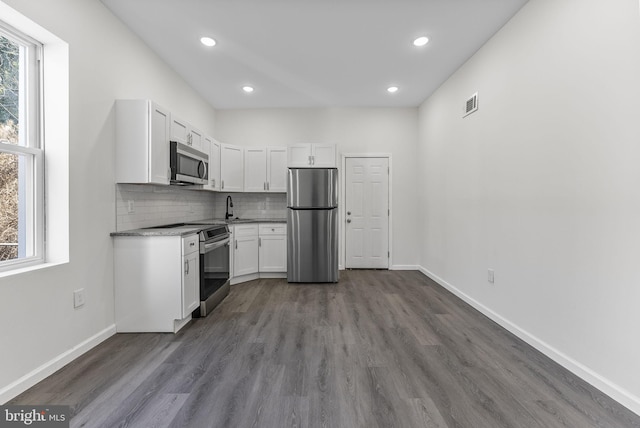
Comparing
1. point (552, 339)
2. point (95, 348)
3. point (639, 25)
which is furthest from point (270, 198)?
point (639, 25)

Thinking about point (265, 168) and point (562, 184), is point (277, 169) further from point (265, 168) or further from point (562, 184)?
point (562, 184)

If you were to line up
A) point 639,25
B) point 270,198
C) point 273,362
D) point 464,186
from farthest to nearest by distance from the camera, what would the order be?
1. point 270,198
2. point 464,186
3. point 273,362
4. point 639,25

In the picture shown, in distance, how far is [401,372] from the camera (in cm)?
207

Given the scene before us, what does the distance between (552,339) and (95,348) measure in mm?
3507

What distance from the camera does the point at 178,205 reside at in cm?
392

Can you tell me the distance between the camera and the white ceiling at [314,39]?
264 cm

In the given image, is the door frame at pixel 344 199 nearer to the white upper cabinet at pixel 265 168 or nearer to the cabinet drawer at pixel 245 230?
the white upper cabinet at pixel 265 168

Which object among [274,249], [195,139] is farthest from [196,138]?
[274,249]

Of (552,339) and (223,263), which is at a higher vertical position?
(223,263)

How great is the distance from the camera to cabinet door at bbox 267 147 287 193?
16.3ft

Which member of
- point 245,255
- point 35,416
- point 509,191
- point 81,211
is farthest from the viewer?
point 245,255

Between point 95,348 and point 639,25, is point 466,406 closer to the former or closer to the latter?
point 639,25

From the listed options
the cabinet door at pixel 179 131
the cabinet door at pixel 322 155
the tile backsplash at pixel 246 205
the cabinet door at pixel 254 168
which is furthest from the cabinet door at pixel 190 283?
the cabinet door at pixel 322 155

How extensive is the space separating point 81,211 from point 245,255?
243 centimetres
